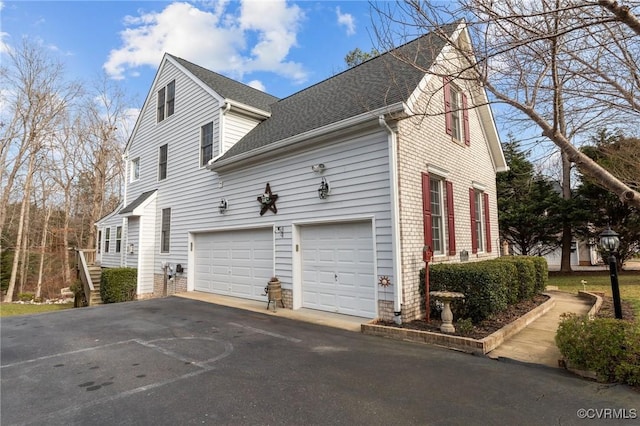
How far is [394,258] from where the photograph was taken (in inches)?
257

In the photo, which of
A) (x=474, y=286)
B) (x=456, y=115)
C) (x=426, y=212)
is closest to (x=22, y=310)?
(x=426, y=212)

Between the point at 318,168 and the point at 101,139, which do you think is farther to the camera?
the point at 101,139

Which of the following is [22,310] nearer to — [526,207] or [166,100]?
[166,100]

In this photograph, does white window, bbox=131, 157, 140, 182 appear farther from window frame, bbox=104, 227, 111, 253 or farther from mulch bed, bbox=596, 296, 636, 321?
mulch bed, bbox=596, 296, 636, 321

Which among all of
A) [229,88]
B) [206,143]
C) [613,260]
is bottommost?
[613,260]

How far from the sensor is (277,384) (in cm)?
393

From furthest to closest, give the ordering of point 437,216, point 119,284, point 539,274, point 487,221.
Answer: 1. point 119,284
2. point 487,221
3. point 539,274
4. point 437,216

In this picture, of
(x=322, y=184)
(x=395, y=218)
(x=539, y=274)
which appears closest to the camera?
(x=395, y=218)

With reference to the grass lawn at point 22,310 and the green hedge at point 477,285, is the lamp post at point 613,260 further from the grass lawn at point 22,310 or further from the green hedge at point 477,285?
the grass lawn at point 22,310

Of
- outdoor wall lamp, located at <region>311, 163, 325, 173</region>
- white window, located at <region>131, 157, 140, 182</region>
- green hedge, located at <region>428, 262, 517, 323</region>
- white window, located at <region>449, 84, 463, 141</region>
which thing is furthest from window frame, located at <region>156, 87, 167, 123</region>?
green hedge, located at <region>428, 262, 517, 323</region>

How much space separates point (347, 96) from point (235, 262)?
239 inches

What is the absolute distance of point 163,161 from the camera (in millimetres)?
14180

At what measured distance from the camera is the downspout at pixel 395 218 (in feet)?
21.2

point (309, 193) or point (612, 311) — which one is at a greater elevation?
point (309, 193)
